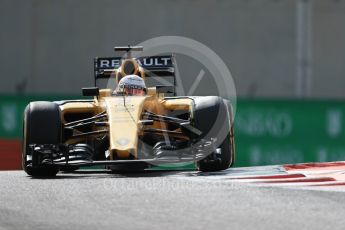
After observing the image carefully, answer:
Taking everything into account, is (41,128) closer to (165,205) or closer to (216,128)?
(216,128)

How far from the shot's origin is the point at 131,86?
1186cm

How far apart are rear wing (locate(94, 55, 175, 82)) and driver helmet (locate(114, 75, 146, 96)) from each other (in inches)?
27.7

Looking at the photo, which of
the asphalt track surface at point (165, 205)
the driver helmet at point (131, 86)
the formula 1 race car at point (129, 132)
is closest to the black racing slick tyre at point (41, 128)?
the formula 1 race car at point (129, 132)

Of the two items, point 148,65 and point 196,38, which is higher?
point 196,38

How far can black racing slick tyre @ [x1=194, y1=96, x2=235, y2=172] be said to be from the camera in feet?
35.7

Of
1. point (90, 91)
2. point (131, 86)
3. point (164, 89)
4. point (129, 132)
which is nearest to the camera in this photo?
point (129, 132)

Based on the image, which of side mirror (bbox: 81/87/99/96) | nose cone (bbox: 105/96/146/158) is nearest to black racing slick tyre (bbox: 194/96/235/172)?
nose cone (bbox: 105/96/146/158)

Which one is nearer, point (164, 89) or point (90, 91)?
point (90, 91)

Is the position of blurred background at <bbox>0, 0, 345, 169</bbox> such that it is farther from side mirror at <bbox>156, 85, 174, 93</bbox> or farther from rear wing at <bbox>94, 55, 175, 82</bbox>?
side mirror at <bbox>156, 85, 174, 93</bbox>

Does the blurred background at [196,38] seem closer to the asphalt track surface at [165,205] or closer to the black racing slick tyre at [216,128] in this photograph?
the black racing slick tyre at [216,128]

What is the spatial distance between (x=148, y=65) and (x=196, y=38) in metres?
11.8

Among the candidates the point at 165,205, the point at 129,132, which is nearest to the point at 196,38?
the point at 129,132

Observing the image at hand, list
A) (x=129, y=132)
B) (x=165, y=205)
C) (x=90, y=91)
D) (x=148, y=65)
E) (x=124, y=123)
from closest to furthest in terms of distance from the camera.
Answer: (x=165, y=205) → (x=129, y=132) → (x=124, y=123) → (x=90, y=91) → (x=148, y=65)

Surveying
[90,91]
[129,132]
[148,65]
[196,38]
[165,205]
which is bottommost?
[165,205]
